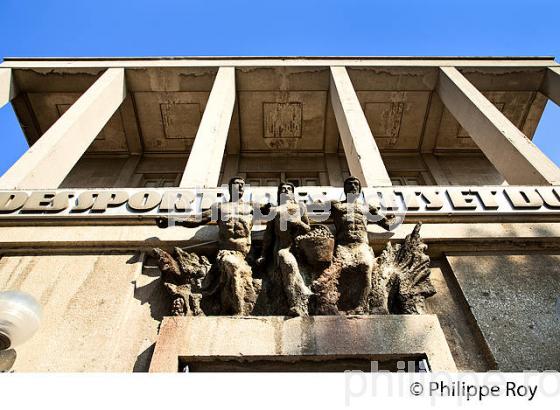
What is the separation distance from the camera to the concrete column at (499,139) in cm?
722

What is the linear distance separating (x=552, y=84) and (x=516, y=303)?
400 inches

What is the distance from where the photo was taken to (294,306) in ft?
13.1

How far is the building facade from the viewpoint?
12.6ft

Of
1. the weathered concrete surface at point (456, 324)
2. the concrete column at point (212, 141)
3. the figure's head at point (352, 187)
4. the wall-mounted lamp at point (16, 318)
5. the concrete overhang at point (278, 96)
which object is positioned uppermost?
the concrete overhang at point (278, 96)

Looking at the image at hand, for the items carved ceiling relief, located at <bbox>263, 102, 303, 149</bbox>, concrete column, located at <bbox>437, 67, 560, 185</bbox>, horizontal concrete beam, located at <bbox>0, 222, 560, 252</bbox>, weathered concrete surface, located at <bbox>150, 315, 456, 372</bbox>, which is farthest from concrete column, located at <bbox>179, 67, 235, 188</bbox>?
concrete column, located at <bbox>437, 67, 560, 185</bbox>

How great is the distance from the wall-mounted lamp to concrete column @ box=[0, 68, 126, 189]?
394 centimetres

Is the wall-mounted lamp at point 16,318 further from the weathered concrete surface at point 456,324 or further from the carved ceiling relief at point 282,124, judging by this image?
the carved ceiling relief at point 282,124

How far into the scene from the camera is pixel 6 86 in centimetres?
1153

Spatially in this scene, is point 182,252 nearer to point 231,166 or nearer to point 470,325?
point 470,325

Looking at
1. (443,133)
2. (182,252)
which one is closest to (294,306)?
(182,252)

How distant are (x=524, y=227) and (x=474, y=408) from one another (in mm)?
4297

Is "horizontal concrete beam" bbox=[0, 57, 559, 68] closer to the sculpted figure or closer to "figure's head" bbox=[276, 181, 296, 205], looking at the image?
"figure's head" bbox=[276, 181, 296, 205]

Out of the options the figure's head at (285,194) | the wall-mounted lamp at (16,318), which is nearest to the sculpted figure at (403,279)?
the figure's head at (285,194)

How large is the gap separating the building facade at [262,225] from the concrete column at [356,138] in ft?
0.15
